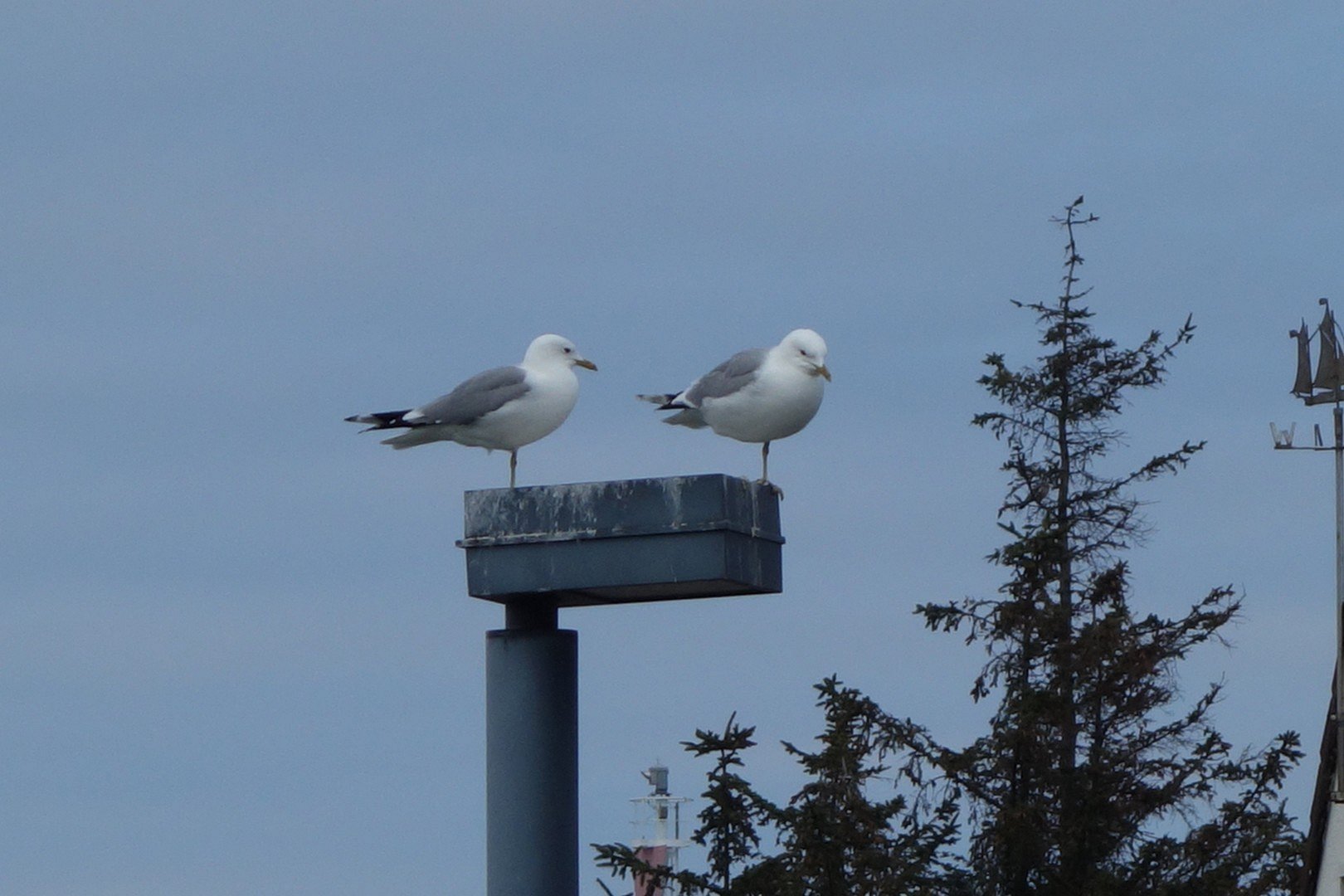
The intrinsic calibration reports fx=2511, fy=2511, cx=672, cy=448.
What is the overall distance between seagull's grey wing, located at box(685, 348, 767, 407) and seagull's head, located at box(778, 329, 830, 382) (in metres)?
0.18

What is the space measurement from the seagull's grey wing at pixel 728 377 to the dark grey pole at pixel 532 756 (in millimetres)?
1753

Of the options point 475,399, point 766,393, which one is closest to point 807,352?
point 766,393

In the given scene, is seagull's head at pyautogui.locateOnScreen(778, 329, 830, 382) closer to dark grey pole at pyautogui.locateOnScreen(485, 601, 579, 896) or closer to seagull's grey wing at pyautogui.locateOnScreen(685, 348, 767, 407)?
seagull's grey wing at pyautogui.locateOnScreen(685, 348, 767, 407)

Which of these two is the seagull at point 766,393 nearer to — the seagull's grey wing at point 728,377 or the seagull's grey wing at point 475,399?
the seagull's grey wing at point 728,377

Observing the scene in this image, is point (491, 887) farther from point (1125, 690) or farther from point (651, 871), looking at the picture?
point (1125, 690)

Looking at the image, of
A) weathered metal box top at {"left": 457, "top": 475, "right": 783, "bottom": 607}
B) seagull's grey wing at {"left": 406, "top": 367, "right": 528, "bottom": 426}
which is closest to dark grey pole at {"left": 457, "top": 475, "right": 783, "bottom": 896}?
weathered metal box top at {"left": 457, "top": 475, "right": 783, "bottom": 607}

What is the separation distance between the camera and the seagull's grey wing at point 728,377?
47.5 feet

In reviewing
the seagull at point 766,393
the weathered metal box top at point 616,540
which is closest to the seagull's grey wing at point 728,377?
the seagull at point 766,393

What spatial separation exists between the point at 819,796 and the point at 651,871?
59.7 inches

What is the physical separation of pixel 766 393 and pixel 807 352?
38 cm

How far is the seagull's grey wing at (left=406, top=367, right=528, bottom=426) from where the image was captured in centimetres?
1424

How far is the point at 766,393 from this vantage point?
565 inches

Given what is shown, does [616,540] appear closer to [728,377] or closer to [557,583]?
[557,583]

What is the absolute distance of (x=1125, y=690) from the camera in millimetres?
21453
